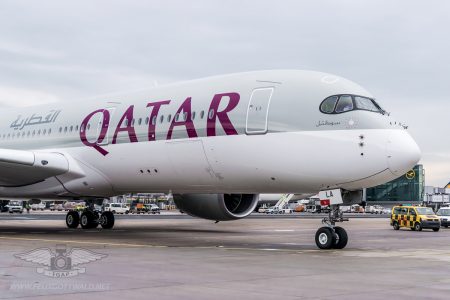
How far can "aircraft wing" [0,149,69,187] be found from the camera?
19.0 meters

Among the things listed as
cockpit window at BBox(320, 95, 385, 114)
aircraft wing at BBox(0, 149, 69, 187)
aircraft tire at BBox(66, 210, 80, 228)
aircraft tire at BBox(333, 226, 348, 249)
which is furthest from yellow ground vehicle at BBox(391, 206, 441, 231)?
aircraft wing at BBox(0, 149, 69, 187)

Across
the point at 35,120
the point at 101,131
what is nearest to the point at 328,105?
the point at 101,131

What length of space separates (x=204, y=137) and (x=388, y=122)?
15.1ft

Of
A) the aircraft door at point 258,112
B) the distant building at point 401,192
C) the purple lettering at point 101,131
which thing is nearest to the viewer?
the aircraft door at point 258,112

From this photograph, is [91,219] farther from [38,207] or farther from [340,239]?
[38,207]

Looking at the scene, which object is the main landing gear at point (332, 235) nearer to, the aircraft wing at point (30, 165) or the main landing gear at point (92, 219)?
the aircraft wing at point (30, 165)

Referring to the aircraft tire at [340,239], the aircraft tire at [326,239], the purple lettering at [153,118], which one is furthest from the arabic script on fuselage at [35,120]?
the aircraft tire at [340,239]

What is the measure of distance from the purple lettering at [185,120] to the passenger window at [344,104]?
153 inches

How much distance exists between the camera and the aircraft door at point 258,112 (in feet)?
49.4

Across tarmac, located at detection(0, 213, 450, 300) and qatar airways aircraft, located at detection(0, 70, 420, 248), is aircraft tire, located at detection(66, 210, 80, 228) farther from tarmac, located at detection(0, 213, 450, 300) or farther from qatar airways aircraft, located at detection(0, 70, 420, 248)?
tarmac, located at detection(0, 213, 450, 300)

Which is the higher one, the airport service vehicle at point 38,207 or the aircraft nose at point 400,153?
the aircraft nose at point 400,153

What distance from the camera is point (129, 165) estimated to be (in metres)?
18.3

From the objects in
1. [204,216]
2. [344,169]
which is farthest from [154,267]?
[204,216]

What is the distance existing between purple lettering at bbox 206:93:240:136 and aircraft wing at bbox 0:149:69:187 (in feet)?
19.8
